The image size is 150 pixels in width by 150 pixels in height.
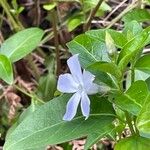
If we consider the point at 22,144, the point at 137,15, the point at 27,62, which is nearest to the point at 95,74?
the point at 22,144

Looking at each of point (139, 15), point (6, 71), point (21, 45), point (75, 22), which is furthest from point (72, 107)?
point (75, 22)

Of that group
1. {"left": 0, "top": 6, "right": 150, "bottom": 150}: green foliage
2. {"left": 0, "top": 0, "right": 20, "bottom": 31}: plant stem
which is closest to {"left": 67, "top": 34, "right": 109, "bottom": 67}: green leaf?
{"left": 0, "top": 6, "right": 150, "bottom": 150}: green foliage

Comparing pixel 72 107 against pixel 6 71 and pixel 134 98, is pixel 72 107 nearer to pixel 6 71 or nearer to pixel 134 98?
pixel 134 98

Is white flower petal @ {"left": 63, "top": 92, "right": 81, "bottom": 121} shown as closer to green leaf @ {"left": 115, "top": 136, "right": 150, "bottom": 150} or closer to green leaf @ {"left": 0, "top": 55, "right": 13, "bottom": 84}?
green leaf @ {"left": 115, "top": 136, "right": 150, "bottom": 150}

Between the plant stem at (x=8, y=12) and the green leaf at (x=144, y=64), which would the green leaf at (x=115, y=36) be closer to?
the green leaf at (x=144, y=64)

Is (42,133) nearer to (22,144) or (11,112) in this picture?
(22,144)

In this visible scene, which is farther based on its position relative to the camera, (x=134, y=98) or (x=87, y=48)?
(x=87, y=48)

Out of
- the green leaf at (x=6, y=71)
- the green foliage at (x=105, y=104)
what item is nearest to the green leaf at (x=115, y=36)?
the green foliage at (x=105, y=104)
